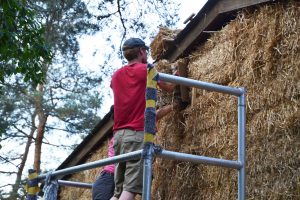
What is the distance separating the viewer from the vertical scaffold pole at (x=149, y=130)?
11.6 ft

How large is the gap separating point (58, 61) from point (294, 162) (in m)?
13.4

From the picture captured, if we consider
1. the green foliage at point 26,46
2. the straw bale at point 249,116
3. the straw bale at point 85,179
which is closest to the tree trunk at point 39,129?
the straw bale at point 85,179

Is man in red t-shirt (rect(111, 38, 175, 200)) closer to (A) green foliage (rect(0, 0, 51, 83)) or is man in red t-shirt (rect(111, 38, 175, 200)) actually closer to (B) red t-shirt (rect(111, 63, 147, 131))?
(B) red t-shirt (rect(111, 63, 147, 131))

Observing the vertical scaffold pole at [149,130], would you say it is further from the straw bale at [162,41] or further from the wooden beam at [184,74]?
the straw bale at [162,41]

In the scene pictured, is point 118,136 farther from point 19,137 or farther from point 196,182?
point 19,137

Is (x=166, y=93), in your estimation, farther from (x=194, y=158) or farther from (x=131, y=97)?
(x=194, y=158)

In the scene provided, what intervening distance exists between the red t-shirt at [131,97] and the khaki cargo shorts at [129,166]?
60 mm

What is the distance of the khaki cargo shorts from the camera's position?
4379mm

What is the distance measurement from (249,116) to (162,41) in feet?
5.82

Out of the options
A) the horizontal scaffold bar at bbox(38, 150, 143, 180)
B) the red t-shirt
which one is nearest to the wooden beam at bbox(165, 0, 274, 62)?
the red t-shirt

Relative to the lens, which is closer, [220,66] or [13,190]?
[220,66]

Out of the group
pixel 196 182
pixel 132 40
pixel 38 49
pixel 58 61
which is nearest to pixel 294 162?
pixel 196 182

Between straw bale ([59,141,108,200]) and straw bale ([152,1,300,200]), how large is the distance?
129 inches

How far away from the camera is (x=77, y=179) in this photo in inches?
386
